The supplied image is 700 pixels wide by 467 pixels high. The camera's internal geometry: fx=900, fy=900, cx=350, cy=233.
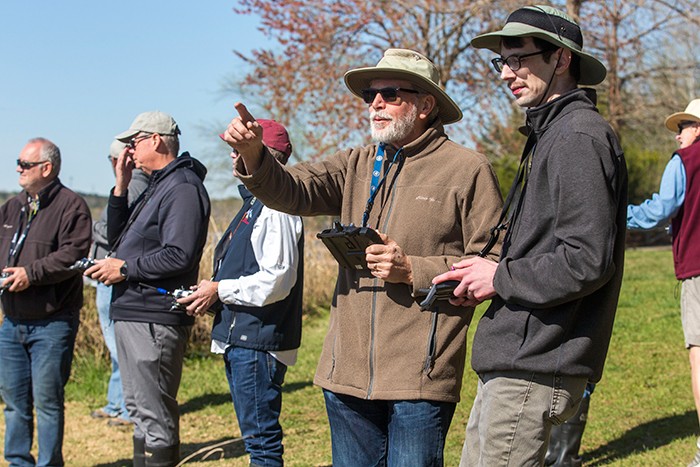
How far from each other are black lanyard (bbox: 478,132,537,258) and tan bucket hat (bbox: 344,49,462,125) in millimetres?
645

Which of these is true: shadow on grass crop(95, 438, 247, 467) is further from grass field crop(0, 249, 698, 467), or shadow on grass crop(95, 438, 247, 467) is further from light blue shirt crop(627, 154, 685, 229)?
light blue shirt crop(627, 154, 685, 229)

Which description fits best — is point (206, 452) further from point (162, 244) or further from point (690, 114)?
point (690, 114)

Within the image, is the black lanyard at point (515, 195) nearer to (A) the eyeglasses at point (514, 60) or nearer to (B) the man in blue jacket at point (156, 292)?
(A) the eyeglasses at point (514, 60)

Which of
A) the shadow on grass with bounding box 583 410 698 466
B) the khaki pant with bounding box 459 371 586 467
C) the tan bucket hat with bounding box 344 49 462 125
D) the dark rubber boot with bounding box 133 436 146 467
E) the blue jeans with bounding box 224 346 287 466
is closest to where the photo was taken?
the khaki pant with bounding box 459 371 586 467

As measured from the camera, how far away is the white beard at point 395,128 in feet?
12.4

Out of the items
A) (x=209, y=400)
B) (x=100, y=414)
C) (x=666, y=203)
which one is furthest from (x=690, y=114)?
(x=100, y=414)

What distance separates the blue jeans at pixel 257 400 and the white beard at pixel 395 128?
5.76 ft

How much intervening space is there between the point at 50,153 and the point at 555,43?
4.35 m

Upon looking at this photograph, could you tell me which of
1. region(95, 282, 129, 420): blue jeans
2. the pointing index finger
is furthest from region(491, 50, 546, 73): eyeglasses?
region(95, 282, 129, 420): blue jeans

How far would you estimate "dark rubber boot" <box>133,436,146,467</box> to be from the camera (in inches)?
215

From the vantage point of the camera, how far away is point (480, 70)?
18.1 metres

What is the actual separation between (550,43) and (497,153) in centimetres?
1685

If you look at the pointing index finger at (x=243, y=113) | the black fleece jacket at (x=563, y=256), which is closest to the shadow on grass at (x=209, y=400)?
the pointing index finger at (x=243, y=113)

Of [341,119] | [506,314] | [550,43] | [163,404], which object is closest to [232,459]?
[163,404]
